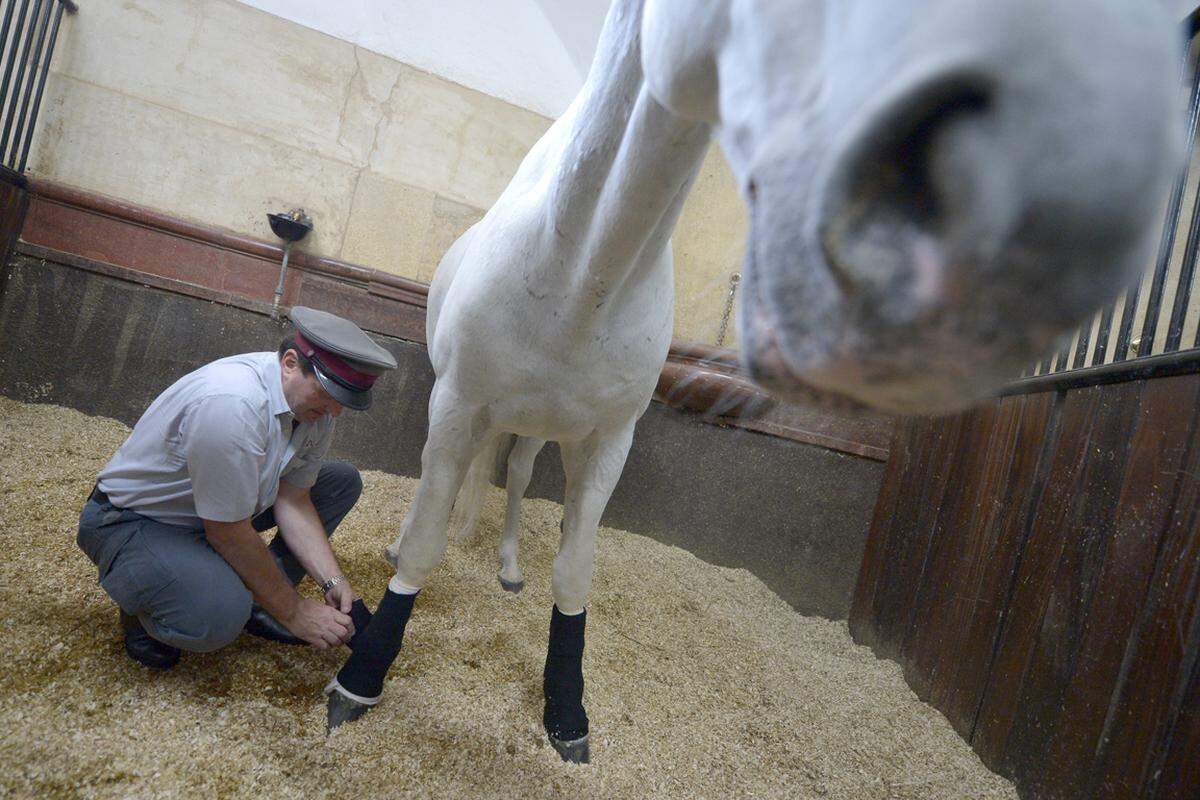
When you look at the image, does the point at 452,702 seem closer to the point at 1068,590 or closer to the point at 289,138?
the point at 1068,590

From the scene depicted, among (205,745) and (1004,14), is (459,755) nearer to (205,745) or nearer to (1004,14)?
(205,745)

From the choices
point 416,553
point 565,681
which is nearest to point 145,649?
point 416,553

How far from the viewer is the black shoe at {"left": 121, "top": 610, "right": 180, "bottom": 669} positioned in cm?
131

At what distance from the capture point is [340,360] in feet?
4.49

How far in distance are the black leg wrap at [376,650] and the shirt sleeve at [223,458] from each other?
347mm

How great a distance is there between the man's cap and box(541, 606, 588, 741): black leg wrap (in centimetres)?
66

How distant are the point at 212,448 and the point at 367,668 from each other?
0.54 m

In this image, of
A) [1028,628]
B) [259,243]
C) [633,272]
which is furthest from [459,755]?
[259,243]

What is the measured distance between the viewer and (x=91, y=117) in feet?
8.88

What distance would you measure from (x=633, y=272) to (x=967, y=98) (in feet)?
2.62

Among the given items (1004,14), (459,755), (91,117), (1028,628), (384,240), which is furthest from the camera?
(384,240)

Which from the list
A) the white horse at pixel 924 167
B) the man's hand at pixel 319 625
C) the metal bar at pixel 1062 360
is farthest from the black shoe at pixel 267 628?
Answer: the metal bar at pixel 1062 360

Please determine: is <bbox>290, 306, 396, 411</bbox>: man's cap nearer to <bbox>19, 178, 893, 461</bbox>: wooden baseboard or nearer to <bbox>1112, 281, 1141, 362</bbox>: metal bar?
<bbox>19, 178, 893, 461</bbox>: wooden baseboard

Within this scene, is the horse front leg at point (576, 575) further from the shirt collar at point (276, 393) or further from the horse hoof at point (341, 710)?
the shirt collar at point (276, 393)
